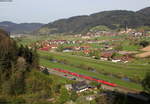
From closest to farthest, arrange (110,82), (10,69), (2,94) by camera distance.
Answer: (2,94), (10,69), (110,82)

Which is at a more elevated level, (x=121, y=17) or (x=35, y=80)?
(x=121, y=17)

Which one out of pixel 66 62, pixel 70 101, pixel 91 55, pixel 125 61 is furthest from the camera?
pixel 91 55

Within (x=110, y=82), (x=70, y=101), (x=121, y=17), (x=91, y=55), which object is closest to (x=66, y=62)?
(x=91, y=55)

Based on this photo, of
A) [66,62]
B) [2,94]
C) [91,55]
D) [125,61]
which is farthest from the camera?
[91,55]

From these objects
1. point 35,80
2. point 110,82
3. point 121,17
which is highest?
point 121,17

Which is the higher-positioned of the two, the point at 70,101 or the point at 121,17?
the point at 121,17

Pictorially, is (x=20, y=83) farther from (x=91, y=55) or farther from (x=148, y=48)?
(x=148, y=48)

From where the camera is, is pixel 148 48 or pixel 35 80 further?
pixel 148 48

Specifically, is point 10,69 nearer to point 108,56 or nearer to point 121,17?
point 108,56

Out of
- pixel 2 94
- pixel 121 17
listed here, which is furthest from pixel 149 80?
pixel 121 17
